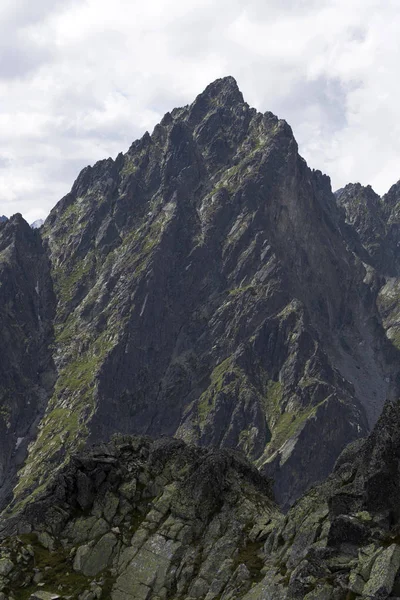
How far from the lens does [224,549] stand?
47.2m

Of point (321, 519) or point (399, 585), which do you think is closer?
point (399, 585)

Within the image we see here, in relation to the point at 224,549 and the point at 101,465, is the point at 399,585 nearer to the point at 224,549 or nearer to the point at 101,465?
the point at 224,549

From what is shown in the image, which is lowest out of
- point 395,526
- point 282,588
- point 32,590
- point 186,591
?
point 32,590

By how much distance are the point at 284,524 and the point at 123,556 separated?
14007 millimetres

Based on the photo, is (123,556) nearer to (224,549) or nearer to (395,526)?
(224,549)

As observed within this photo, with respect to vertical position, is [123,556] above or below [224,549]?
below

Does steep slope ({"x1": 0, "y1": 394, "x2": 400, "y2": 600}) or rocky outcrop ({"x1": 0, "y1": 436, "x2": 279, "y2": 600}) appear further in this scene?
rocky outcrop ({"x1": 0, "y1": 436, "x2": 279, "y2": 600})

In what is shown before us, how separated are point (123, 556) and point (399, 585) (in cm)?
2523

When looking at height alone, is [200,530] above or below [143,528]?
above

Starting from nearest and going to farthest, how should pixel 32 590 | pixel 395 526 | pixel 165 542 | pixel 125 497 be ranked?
1. pixel 395 526
2. pixel 32 590
3. pixel 165 542
4. pixel 125 497

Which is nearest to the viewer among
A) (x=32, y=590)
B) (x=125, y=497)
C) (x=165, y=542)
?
(x=32, y=590)

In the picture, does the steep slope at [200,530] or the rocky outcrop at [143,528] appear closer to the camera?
the steep slope at [200,530]

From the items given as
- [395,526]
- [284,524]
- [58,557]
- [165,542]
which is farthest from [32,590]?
[395,526]

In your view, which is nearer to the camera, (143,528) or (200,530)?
(200,530)
